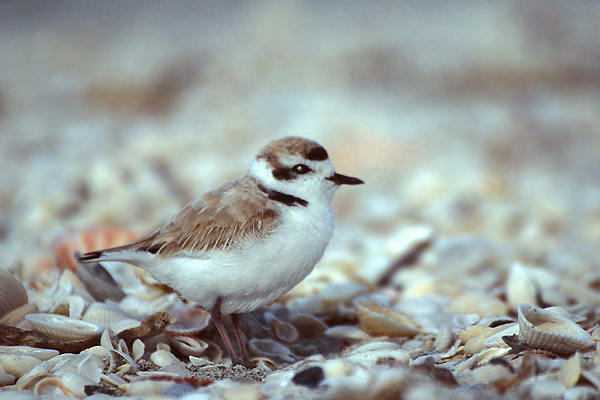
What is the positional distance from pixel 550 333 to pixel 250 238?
1328 millimetres

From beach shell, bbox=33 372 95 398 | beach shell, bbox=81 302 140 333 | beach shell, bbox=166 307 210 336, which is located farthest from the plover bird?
beach shell, bbox=33 372 95 398

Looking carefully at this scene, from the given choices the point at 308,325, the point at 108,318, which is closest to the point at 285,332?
the point at 308,325

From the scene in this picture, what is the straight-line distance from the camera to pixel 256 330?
11.0 ft

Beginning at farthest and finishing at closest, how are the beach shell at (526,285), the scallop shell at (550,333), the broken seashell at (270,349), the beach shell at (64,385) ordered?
the beach shell at (526,285), the broken seashell at (270,349), the scallop shell at (550,333), the beach shell at (64,385)

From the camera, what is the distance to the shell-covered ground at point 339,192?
8.01 ft

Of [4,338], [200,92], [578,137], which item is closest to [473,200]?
[578,137]

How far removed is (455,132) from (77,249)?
515cm

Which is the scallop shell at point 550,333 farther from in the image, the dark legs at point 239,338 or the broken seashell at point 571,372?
the dark legs at point 239,338

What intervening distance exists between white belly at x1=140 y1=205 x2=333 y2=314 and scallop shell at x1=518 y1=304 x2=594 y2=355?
994 millimetres

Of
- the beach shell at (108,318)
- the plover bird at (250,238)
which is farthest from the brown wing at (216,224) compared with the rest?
the beach shell at (108,318)

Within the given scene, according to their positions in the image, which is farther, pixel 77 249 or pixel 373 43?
pixel 373 43

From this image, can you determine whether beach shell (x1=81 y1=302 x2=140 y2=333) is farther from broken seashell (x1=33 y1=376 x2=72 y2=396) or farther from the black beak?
the black beak

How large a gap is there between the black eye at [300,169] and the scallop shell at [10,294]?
142 cm

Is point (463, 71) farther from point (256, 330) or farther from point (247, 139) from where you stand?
point (256, 330)
